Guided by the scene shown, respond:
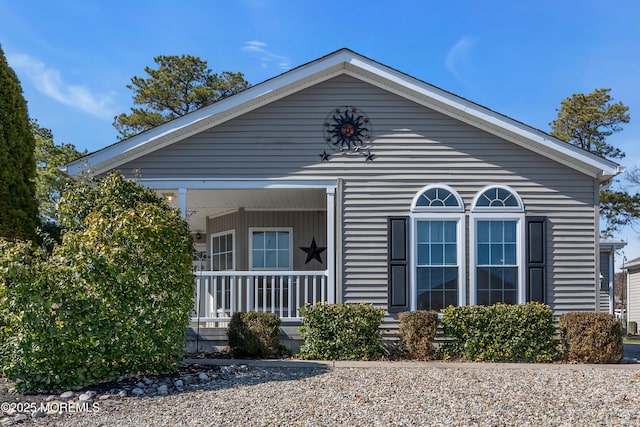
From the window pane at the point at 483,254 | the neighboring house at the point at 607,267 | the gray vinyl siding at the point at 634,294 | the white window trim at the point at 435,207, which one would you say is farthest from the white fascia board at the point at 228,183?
the gray vinyl siding at the point at 634,294

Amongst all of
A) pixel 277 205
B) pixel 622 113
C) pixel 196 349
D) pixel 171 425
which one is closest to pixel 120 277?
pixel 171 425

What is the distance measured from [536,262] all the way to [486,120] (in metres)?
2.43

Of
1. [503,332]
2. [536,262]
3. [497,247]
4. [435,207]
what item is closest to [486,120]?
[435,207]

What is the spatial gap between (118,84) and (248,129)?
19529mm

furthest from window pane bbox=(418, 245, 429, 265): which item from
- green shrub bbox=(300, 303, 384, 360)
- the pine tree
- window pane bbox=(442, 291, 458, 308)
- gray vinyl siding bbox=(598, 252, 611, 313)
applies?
gray vinyl siding bbox=(598, 252, 611, 313)

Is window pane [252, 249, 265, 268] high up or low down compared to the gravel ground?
up

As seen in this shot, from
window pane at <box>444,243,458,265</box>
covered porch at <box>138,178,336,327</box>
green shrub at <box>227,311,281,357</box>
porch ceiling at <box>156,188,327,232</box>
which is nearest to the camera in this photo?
green shrub at <box>227,311,281,357</box>

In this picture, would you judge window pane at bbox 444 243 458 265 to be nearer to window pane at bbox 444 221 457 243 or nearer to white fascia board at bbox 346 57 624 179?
window pane at bbox 444 221 457 243

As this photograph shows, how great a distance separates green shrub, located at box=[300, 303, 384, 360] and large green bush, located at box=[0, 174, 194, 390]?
2.19 metres

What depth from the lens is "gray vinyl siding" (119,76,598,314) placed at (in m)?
9.78

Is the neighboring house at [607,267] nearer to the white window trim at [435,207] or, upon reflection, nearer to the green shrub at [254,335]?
the white window trim at [435,207]

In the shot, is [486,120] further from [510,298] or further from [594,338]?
[594,338]

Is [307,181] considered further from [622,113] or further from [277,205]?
[622,113]

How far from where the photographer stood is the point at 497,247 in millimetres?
9727
